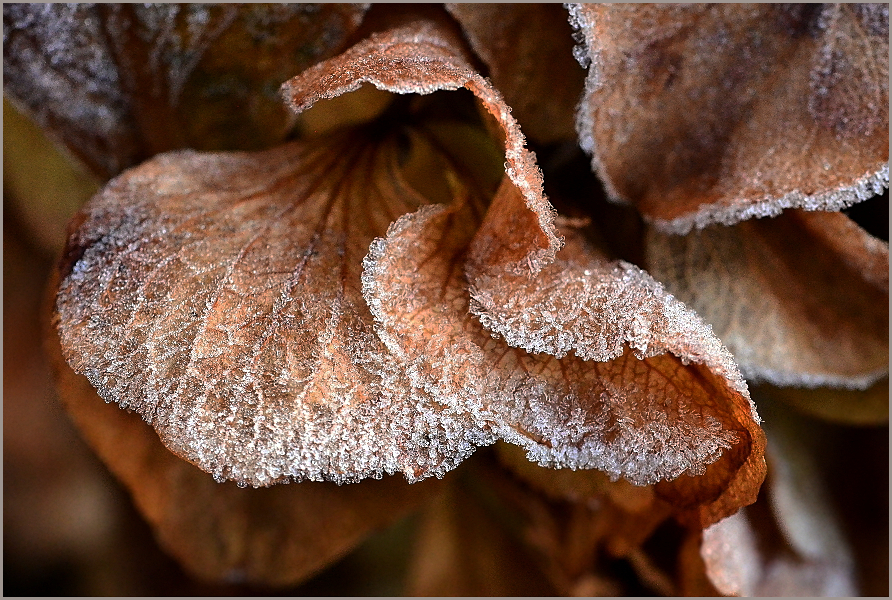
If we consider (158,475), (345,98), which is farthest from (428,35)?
(158,475)

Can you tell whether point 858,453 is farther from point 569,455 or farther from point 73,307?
point 73,307

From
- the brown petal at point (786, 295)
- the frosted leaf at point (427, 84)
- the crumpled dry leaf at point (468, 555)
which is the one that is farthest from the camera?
the crumpled dry leaf at point (468, 555)

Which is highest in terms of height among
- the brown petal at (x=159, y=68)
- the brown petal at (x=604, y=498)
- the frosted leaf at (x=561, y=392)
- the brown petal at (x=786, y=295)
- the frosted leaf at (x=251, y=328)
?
the brown petal at (x=159, y=68)

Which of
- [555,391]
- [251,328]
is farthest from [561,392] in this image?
[251,328]

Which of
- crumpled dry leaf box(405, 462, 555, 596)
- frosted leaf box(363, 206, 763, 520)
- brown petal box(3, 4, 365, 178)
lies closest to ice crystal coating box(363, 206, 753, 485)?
frosted leaf box(363, 206, 763, 520)

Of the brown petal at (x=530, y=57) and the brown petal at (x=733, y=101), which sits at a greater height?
the brown petal at (x=530, y=57)

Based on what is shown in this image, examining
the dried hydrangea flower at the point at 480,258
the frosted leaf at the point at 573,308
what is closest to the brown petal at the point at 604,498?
the dried hydrangea flower at the point at 480,258

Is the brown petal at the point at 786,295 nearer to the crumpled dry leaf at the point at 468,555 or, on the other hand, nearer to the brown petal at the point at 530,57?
the brown petal at the point at 530,57
